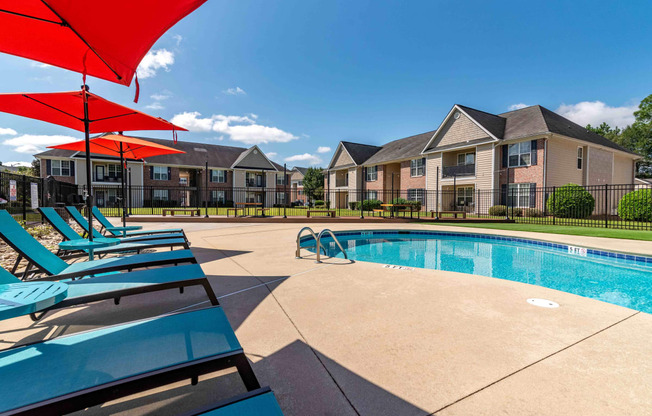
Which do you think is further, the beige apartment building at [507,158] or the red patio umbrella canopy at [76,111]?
the beige apartment building at [507,158]

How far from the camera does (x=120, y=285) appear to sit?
2320 millimetres

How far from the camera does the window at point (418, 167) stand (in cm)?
2555

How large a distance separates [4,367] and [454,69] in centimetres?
2237

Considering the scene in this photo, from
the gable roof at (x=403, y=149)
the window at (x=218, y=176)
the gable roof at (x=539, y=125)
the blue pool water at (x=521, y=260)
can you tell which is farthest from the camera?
the window at (x=218, y=176)

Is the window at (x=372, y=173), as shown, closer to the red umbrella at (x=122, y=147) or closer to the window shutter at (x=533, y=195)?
the window shutter at (x=533, y=195)

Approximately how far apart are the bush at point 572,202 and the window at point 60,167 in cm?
4441

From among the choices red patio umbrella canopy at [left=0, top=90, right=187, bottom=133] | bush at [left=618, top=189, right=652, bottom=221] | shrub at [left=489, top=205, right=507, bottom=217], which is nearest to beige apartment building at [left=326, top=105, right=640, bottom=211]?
shrub at [left=489, top=205, right=507, bottom=217]

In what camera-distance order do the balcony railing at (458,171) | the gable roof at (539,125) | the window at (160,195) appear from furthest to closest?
the window at (160,195) < the balcony railing at (458,171) < the gable roof at (539,125)

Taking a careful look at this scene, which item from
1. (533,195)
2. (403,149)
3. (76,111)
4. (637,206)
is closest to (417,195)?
(403,149)

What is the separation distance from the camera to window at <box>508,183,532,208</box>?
18308 millimetres

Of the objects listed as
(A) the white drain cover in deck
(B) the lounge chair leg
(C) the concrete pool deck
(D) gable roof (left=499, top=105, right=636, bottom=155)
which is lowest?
(A) the white drain cover in deck

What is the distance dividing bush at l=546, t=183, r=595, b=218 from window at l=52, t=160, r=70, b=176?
44406 mm

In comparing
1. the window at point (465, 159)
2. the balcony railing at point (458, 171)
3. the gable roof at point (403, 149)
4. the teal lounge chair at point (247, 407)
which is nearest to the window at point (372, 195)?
the gable roof at point (403, 149)

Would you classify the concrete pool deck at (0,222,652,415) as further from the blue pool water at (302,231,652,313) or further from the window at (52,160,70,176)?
the window at (52,160,70,176)
